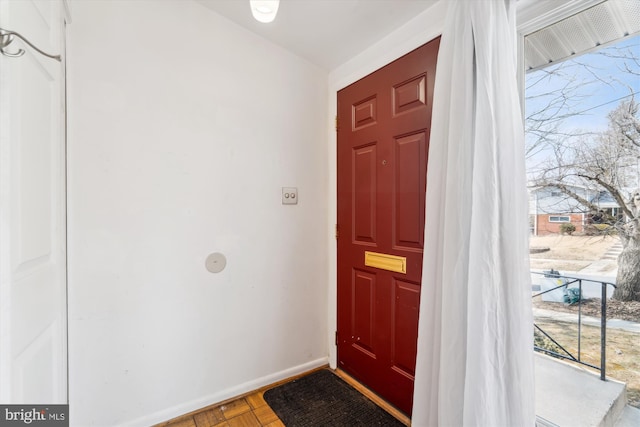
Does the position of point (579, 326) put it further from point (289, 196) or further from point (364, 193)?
point (289, 196)

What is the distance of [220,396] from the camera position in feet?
5.34

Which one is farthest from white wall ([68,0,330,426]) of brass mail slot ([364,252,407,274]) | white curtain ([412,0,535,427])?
white curtain ([412,0,535,427])

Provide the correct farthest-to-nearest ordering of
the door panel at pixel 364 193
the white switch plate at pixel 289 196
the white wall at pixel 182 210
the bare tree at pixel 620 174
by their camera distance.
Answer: the white switch plate at pixel 289 196
the door panel at pixel 364 193
the white wall at pixel 182 210
the bare tree at pixel 620 174

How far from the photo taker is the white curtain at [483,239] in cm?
97

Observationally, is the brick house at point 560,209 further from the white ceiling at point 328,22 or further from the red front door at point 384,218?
the white ceiling at point 328,22

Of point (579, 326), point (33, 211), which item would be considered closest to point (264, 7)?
point (33, 211)

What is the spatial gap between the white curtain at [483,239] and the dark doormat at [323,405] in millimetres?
511

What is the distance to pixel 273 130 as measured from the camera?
6.01ft

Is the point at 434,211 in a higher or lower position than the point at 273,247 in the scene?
higher

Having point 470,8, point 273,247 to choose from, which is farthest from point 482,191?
point 273,247

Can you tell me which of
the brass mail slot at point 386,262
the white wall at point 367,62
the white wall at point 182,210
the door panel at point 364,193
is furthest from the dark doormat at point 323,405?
the door panel at point 364,193

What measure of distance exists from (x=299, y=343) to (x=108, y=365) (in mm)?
1104

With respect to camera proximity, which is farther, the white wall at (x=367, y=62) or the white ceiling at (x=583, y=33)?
the white wall at (x=367, y=62)

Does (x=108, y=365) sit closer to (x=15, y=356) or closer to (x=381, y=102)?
(x=15, y=356)
